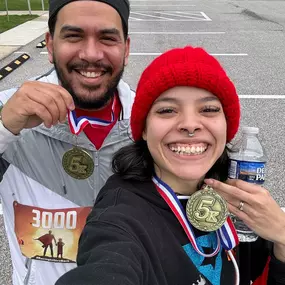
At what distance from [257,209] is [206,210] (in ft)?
0.61

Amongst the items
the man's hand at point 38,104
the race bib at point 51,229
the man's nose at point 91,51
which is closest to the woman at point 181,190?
the man's hand at point 38,104

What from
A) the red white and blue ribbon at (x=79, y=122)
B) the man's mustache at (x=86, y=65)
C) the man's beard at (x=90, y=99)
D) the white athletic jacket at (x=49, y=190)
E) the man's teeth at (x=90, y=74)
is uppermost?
the man's mustache at (x=86, y=65)

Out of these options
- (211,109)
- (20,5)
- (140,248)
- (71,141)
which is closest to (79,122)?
(71,141)

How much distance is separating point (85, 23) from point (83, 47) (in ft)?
0.35

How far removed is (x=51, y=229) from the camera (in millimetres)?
1908

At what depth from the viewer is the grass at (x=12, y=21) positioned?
1287 cm

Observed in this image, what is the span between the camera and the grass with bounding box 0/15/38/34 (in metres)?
12.9

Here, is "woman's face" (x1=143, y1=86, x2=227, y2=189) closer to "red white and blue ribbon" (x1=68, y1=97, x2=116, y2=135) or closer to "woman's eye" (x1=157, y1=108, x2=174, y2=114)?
"woman's eye" (x1=157, y1=108, x2=174, y2=114)

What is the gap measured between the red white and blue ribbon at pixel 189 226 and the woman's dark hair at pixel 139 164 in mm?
75

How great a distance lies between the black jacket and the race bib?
473 mm

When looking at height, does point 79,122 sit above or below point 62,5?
below

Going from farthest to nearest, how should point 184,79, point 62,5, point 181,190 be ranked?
point 62,5, point 181,190, point 184,79

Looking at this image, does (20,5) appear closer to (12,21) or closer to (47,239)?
(12,21)

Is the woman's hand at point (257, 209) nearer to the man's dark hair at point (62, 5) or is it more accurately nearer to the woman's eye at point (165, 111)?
the woman's eye at point (165, 111)
